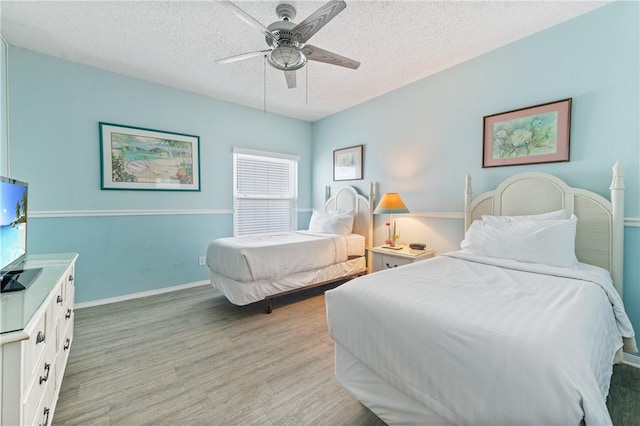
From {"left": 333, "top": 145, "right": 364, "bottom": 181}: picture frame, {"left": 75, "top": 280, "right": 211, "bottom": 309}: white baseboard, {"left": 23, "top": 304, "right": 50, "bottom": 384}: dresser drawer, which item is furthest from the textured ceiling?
{"left": 75, "top": 280, "right": 211, "bottom": 309}: white baseboard

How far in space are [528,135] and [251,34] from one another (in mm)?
2691

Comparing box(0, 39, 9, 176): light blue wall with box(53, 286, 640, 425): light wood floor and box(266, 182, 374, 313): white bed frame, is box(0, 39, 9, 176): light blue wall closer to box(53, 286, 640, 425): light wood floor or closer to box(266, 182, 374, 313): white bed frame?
box(53, 286, 640, 425): light wood floor

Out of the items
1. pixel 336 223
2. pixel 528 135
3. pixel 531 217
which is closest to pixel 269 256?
pixel 336 223

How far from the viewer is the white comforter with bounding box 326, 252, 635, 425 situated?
870mm

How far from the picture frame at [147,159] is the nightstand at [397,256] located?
2.65 m

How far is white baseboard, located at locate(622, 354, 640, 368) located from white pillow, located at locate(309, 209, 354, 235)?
2742 mm

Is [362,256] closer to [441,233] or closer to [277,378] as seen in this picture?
[441,233]

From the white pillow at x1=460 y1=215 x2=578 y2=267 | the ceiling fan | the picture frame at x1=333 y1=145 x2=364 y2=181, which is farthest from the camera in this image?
the picture frame at x1=333 y1=145 x2=364 y2=181

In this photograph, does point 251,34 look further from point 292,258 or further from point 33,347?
point 33,347

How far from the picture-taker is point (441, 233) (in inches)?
122

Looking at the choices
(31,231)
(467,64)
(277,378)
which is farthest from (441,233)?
(31,231)

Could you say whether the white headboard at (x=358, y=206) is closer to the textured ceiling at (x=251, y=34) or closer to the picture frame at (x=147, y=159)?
the textured ceiling at (x=251, y=34)

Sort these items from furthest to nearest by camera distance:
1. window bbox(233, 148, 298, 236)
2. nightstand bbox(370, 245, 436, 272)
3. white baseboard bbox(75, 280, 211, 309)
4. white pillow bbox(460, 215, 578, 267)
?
window bbox(233, 148, 298, 236)
white baseboard bbox(75, 280, 211, 309)
nightstand bbox(370, 245, 436, 272)
white pillow bbox(460, 215, 578, 267)

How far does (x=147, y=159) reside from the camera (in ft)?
11.0
